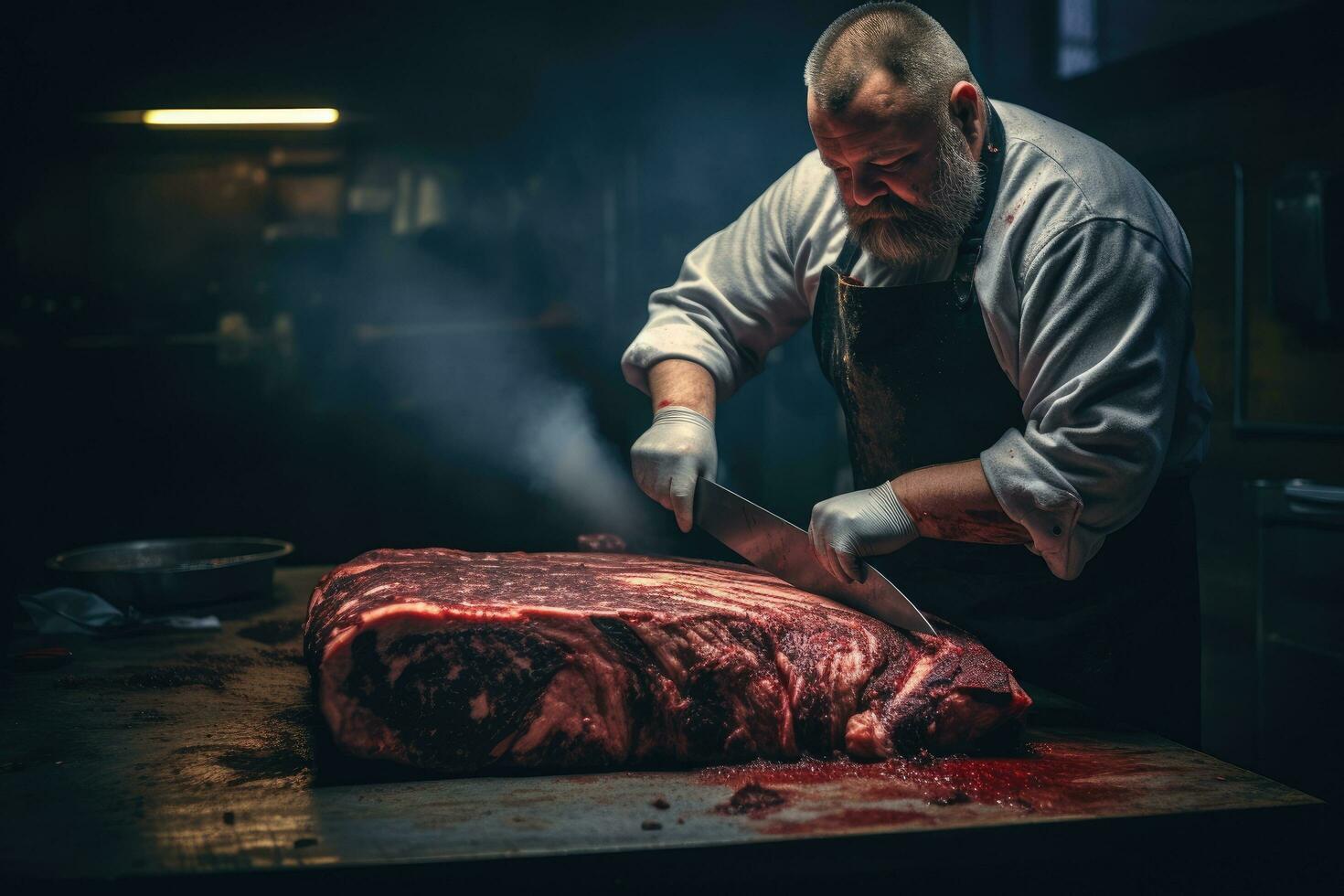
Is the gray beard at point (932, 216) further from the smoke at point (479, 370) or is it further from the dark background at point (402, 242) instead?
the smoke at point (479, 370)

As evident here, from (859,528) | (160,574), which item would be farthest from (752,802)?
(160,574)

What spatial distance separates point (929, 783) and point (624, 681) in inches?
23.1

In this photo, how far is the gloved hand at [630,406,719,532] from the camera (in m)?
2.64

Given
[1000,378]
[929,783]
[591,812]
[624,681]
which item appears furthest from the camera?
[1000,378]

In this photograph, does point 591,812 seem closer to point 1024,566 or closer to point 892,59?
point 1024,566

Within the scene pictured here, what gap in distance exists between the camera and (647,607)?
6.95 ft

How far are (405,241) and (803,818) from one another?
13.0ft

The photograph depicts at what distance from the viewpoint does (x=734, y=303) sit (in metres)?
3.03

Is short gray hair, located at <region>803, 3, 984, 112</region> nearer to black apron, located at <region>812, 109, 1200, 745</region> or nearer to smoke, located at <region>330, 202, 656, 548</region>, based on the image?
black apron, located at <region>812, 109, 1200, 745</region>

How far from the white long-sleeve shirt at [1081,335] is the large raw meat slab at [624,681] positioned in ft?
1.24

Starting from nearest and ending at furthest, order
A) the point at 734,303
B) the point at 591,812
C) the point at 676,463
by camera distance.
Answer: the point at 591,812
the point at 676,463
the point at 734,303

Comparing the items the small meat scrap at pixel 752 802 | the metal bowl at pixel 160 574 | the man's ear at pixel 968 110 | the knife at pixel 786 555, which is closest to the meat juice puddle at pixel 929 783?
the small meat scrap at pixel 752 802

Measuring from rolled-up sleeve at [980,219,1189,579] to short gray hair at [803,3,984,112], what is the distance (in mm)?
423

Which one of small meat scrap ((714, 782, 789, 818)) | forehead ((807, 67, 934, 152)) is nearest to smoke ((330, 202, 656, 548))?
forehead ((807, 67, 934, 152))
